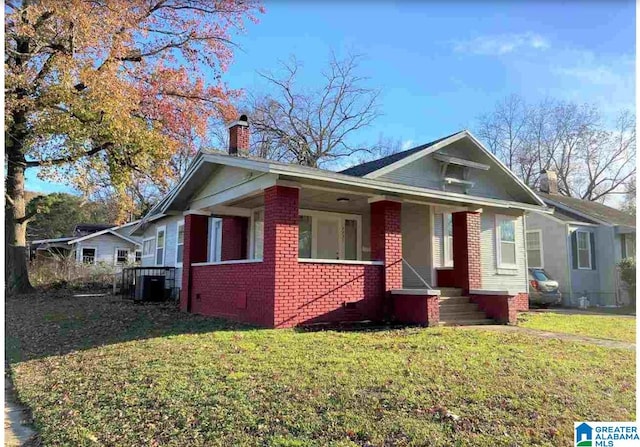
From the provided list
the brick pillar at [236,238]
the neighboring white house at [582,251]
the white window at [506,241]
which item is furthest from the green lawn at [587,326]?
the brick pillar at [236,238]

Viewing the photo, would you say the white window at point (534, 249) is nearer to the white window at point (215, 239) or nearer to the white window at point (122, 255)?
the white window at point (215, 239)

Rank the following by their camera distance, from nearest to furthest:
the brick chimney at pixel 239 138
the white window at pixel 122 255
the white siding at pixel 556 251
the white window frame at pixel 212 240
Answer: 1. the brick chimney at pixel 239 138
2. the white window frame at pixel 212 240
3. the white siding at pixel 556 251
4. the white window at pixel 122 255

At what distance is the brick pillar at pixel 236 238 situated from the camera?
14.1 metres

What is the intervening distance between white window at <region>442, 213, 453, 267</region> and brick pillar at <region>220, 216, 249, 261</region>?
5.73 metres

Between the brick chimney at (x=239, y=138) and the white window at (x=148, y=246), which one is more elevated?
the brick chimney at (x=239, y=138)

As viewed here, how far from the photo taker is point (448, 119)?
28312mm

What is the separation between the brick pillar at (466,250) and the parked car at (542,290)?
639cm

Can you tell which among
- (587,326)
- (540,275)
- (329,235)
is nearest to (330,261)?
(329,235)

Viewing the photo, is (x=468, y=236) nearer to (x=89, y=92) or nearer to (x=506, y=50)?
(x=506, y=50)

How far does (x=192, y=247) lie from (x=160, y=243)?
9262mm

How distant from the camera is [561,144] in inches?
1585

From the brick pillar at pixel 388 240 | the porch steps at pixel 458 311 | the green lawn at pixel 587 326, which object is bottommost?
the green lawn at pixel 587 326

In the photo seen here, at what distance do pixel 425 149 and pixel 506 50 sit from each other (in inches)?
269

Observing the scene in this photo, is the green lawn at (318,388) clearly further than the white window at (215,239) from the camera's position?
No
